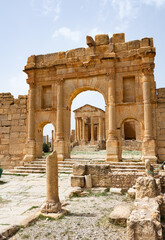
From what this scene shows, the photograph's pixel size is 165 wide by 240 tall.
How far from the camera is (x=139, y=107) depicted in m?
12.6

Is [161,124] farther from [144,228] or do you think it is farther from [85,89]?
[144,228]

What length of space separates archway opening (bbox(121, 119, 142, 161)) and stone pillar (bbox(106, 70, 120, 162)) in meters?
5.87

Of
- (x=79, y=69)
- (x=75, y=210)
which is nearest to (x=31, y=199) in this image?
(x=75, y=210)

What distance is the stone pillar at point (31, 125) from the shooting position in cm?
1396

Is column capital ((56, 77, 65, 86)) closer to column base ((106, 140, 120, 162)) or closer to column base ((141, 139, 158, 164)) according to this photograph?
column base ((106, 140, 120, 162))

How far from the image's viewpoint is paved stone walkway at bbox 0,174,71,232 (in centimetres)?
500

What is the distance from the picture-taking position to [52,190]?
5.32 m

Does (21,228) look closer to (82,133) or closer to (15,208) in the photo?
(15,208)

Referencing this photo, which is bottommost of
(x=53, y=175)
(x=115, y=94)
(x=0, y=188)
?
(x=0, y=188)

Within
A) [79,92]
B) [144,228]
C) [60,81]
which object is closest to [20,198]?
[144,228]

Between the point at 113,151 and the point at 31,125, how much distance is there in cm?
581

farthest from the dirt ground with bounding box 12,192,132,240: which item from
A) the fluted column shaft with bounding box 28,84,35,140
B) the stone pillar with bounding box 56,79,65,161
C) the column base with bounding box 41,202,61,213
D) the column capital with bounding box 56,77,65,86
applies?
the column capital with bounding box 56,77,65,86

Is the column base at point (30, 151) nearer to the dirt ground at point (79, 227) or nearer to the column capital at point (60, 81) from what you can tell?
the column capital at point (60, 81)

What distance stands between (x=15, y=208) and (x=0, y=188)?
9.78 feet
